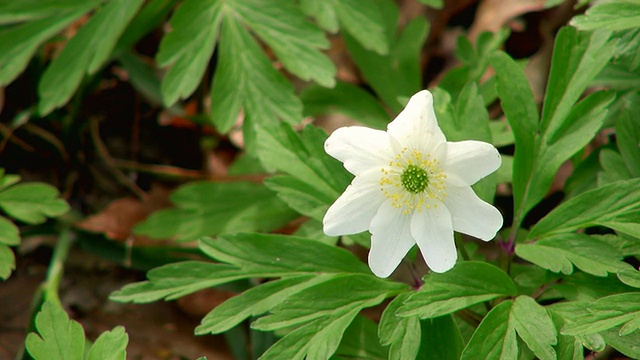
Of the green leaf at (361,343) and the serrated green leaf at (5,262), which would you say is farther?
the serrated green leaf at (5,262)

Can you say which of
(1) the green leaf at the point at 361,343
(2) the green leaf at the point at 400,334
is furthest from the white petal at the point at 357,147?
(1) the green leaf at the point at 361,343

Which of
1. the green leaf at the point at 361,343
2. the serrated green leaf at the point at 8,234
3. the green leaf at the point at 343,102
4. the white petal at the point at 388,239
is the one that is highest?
the white petal at the point at 388,239

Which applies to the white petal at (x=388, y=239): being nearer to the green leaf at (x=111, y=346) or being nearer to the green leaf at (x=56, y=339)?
the green leaf at (x=111, y=346)

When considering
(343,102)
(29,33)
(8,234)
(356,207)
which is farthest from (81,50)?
(356,207)

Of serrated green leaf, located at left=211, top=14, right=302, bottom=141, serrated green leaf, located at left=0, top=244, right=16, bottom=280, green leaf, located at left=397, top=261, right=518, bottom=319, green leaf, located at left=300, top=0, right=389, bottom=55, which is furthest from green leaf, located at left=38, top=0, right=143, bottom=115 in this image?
green leaf, located at left=397, top=261, right=518, bottom=319

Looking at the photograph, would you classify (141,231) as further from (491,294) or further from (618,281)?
(618,281)

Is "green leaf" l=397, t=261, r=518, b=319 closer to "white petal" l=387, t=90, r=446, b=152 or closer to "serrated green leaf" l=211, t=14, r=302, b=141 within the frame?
"white petal" l=387, t=90, r=446, b=152

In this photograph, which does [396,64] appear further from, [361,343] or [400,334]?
[400,334]
